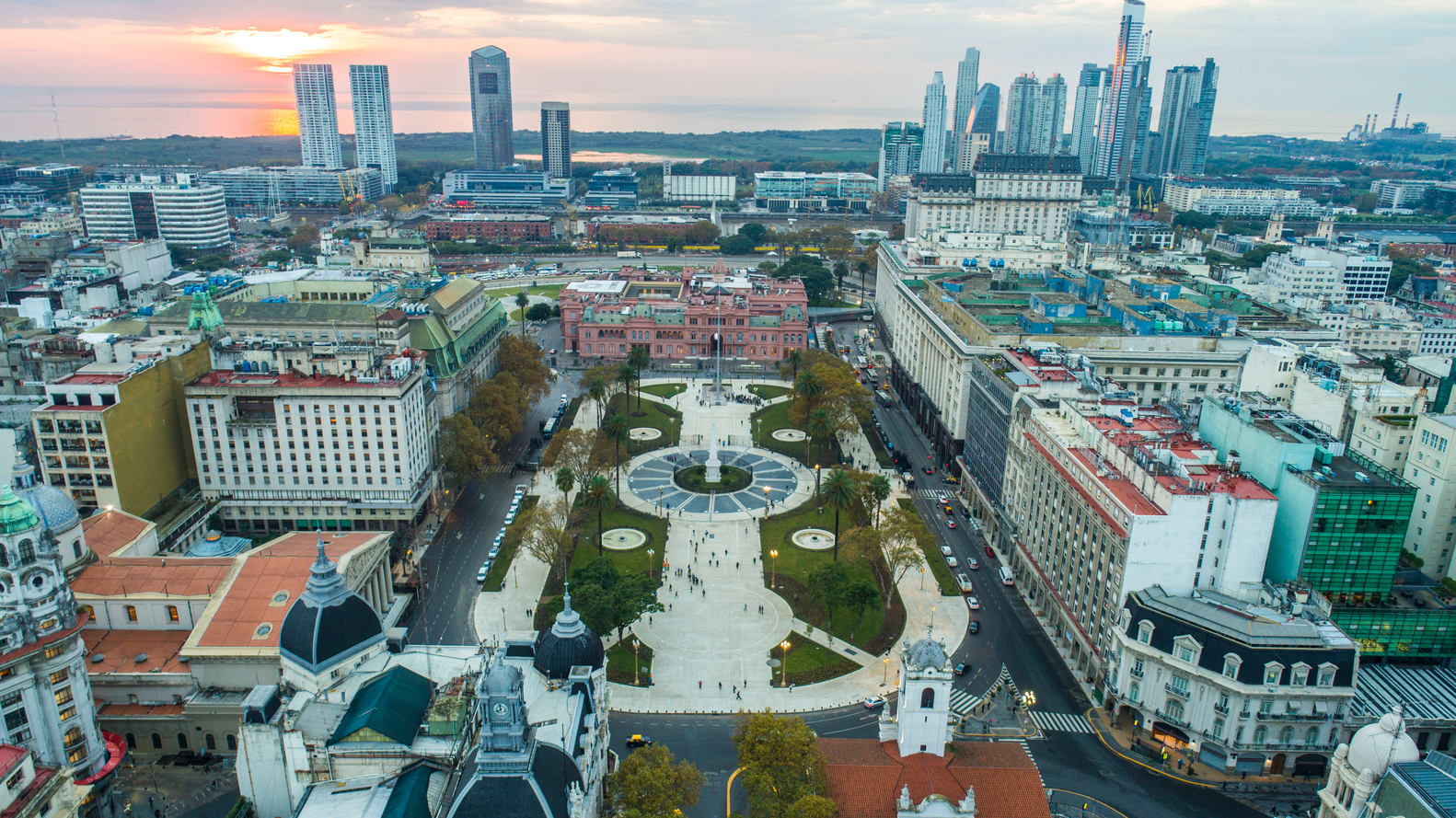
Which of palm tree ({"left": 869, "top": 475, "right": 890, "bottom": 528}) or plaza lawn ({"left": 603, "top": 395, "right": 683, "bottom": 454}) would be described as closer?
palm tree ({"left": 869, "top": 475, "right": 890, "bottom": 528})

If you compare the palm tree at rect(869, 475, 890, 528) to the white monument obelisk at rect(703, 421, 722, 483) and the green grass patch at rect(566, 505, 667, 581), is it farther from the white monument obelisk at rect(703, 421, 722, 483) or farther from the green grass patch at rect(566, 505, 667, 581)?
the white monument obelisk at rect(703, 421, 722, 483)

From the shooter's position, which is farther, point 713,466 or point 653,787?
point 713,466

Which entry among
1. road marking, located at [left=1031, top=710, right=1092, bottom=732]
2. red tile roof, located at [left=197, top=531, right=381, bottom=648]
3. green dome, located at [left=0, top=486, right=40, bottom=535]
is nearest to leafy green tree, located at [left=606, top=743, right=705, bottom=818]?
red tile roof, located at [left=197, top=531, right=381, bottom=648]

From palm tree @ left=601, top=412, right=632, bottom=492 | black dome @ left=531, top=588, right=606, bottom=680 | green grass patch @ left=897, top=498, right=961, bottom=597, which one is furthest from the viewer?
palm tree @ left=601, top=412, right=632, bottom=492

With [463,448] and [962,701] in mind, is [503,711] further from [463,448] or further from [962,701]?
[463,448]

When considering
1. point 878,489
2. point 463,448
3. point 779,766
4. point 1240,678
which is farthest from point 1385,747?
point 463,448

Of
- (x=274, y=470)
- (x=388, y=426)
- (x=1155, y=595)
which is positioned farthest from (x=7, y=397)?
(x=1155, y=595)
